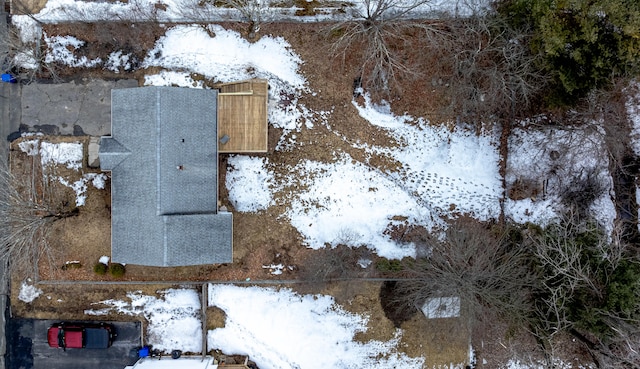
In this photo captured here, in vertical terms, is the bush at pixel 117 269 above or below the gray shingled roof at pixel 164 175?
below

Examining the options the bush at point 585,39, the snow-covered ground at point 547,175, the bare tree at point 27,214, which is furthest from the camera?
the snow-covered ground at point 547,175

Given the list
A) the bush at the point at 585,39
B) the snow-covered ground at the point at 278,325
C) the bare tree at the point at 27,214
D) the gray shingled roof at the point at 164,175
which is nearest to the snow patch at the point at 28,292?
the bare tree at the point at 27,214

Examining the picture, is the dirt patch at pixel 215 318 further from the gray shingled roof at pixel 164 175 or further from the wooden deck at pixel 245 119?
the wooden deck at pixel 245 119

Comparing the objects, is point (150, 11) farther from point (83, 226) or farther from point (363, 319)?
point (363, 319)

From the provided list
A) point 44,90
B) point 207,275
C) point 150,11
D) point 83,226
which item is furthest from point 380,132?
point 44,90

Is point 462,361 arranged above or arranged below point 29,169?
below

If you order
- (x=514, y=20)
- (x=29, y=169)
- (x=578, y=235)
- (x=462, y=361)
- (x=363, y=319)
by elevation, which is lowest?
(x=462, y=361)

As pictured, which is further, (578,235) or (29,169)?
(29,169)
